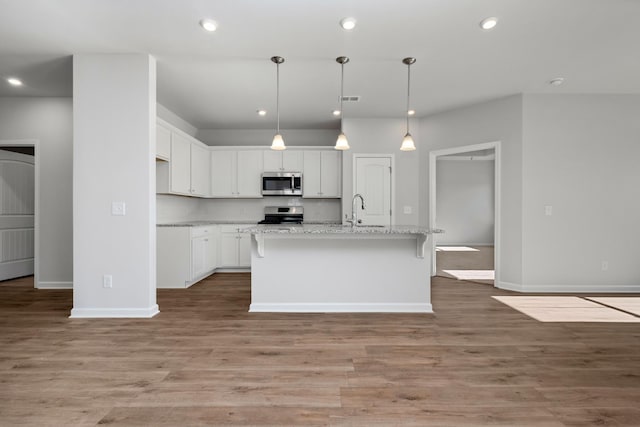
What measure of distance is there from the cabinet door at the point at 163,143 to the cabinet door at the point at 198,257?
1.27 metres

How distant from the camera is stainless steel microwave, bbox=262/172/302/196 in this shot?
19.7ft

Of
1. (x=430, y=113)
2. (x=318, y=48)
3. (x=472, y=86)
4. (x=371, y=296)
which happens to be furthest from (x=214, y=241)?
(x=472, y=86)

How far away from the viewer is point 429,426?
1678mm

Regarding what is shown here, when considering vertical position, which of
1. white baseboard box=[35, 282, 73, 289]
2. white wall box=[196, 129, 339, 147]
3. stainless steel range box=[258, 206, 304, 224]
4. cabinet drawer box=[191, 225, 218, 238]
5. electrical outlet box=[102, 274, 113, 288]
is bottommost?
white baseboard box=[35, 282, 73, 289]

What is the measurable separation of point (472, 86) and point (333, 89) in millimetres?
1824

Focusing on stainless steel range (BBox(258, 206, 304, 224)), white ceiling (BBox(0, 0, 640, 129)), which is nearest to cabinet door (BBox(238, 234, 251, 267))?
stainless steel range (BBox(258, 206, 304, 224))

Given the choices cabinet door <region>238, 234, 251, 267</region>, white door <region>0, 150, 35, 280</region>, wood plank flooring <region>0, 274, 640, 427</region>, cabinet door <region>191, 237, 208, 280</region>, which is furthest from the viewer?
cabinet door <region>238, 234, 251, 267</region>

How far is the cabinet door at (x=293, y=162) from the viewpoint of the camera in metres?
6.04

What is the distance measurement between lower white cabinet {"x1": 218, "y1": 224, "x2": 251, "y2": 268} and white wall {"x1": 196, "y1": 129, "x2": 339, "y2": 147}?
1841 millimetres

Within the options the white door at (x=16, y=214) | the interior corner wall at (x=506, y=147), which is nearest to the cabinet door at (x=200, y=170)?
the white door at (x=16, y=214)

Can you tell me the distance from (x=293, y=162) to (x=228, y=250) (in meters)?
2.01

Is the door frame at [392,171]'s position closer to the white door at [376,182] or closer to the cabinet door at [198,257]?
the white door at [376,182]

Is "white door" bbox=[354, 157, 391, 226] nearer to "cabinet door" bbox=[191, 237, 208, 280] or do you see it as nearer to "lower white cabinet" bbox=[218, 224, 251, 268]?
"lower white cabinet" bbox=[218, 224, 251, 268]

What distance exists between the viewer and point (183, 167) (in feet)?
16.7
